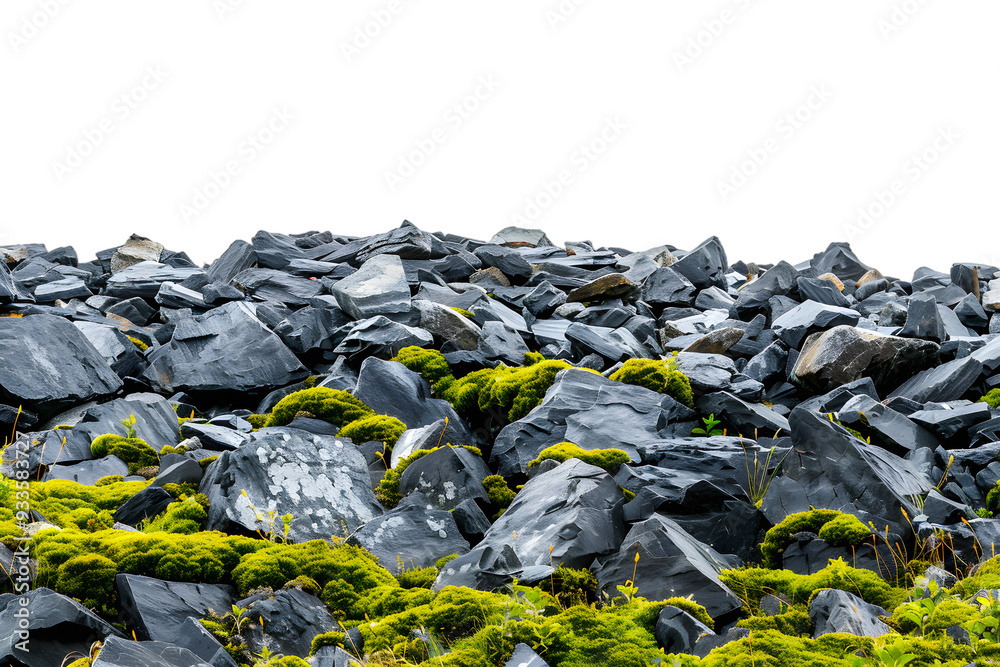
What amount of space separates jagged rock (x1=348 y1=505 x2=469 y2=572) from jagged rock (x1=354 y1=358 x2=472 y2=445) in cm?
303

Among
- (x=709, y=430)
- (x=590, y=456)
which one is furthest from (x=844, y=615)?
(x=709, y=430)

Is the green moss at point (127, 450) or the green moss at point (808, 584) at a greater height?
the green moss at point (808, 584)

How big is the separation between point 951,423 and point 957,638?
6158 mm

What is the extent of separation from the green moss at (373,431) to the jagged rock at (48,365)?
18.1 ft

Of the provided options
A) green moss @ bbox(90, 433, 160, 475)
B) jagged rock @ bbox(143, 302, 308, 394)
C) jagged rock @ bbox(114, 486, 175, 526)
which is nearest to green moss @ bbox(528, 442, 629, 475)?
jagged rock @ bbox(114, 486, 175, 526)

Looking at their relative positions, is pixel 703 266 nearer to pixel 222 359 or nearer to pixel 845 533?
pixel 222 359

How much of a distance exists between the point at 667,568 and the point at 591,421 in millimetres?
3775

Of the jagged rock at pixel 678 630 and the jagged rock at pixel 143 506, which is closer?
the jagged rock at pixel 678 630

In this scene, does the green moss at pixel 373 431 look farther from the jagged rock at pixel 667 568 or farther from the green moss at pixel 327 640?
the green moss at pixel 327 640

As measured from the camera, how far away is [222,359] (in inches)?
599

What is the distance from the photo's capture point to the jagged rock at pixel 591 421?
1089cm

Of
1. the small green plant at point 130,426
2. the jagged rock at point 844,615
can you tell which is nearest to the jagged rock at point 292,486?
the small green plant at point 130,426

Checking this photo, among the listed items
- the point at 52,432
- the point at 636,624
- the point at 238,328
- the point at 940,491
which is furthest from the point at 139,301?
the point at 940,491

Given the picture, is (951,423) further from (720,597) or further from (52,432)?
(52,432)
